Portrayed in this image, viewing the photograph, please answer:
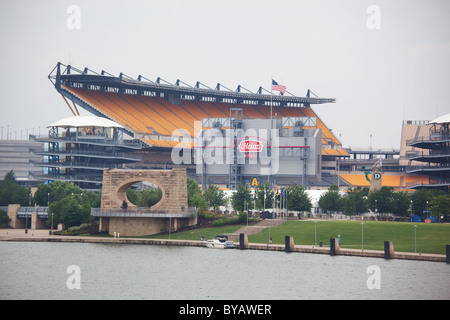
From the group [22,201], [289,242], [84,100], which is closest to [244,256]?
[289,242]

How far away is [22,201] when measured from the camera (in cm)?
15100

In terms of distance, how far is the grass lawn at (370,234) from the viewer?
102 metres

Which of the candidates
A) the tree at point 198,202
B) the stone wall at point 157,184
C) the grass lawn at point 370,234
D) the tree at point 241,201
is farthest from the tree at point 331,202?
the stone wall at point 157,184

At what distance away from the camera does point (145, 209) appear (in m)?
125

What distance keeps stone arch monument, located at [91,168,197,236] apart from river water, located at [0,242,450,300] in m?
17.2

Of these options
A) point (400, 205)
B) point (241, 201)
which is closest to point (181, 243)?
point (241, 201)

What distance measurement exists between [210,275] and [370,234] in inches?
1313

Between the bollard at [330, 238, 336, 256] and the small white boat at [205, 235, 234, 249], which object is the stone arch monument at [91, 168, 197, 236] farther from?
the bollard at [330, 238, 336, 256]

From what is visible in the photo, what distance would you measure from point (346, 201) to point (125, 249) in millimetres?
48907

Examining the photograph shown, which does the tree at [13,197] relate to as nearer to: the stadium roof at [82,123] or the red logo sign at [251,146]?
the stadium roof at [82,123]

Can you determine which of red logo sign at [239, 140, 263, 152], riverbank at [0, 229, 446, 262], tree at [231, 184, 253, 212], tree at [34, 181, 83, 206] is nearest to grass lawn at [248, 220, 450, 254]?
riverbank at [0, 229, 446, 262]

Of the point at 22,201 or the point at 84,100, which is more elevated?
the point at 84,100

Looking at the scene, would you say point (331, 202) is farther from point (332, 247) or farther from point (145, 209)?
point (332, 247)
